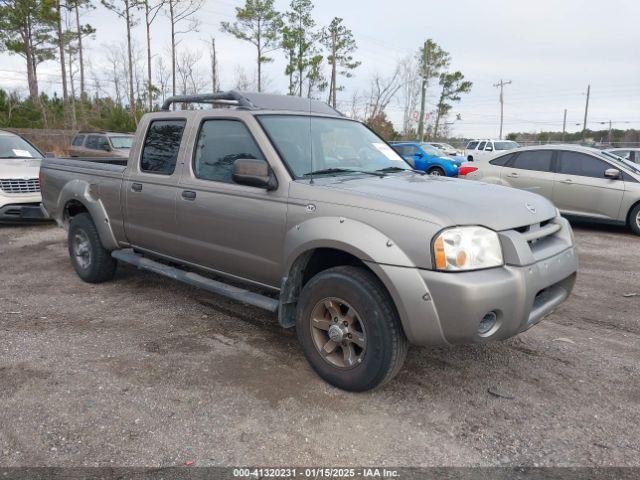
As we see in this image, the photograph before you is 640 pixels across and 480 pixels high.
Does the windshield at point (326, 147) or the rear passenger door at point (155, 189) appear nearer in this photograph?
the windshield at point (326, 147)

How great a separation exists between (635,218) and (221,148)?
8.06 m

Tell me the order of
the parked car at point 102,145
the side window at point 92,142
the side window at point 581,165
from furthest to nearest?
the side window at point 92,142
the parked car at point 102,145
the side window at point 581,165

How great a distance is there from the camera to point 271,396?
334 cm

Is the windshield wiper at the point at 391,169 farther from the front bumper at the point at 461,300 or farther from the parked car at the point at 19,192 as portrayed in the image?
the parked car at the point at 19,192

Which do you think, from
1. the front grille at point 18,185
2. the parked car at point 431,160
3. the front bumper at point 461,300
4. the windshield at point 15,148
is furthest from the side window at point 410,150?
the front bumper at point 461,300

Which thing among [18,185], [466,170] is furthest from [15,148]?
[466,170]

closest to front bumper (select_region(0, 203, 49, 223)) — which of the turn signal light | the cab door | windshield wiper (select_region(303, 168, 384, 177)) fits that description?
windshield wiper (select_region(303, 168, 384, 177))

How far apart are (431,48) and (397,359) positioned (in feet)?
152

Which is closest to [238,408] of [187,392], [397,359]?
[187,392]

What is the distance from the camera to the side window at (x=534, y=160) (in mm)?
10086

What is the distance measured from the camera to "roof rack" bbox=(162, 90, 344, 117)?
4340mm

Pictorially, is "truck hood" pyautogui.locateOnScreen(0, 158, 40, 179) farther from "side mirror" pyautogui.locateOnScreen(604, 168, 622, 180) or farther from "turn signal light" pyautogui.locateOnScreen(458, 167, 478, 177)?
"side mirror" pyautogui.locateOnScreen(604, 168, 622, 180)

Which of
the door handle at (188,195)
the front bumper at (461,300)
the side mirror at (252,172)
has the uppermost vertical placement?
the side mirror at (252,172)

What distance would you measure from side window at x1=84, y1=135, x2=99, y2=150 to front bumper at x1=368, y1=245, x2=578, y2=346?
15341 mm
